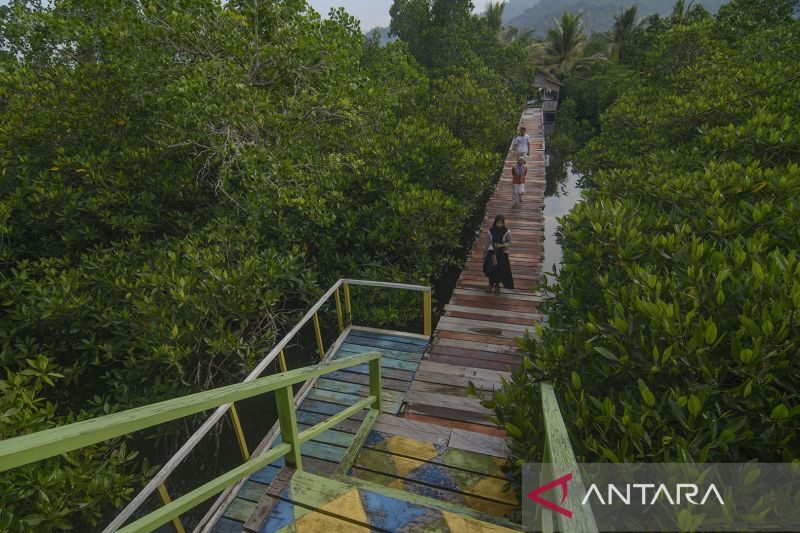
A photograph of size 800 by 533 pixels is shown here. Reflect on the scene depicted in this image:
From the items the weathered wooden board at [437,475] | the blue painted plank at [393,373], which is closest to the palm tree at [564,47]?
the blue painted plank at [393,373]

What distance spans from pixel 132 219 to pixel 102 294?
1833 mm

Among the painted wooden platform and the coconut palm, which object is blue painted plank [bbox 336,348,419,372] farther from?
the coconut palm

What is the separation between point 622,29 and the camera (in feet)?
119

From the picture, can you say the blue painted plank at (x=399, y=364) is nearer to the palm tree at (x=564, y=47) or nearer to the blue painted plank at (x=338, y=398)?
the blue painted plank at (x=338, y=398)

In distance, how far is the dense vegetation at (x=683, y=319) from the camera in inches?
86.4

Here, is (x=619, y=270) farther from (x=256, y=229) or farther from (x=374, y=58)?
(x=374, y=58)

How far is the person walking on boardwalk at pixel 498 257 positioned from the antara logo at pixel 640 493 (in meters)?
5.87

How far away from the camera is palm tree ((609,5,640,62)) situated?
3500cm

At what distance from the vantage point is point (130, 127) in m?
8.03

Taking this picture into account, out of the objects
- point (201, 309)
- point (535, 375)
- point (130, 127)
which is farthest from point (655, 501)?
point (130, 127)

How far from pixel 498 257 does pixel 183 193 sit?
652cm

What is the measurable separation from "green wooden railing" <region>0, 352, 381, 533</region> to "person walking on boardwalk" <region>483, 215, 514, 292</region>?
528cm

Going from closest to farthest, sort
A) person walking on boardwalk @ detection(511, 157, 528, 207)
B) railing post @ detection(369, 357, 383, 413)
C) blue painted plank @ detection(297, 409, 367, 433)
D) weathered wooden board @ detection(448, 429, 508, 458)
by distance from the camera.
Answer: weathered wooden board @ detection(448, 429, 508, 458) < railing post @ detection(369, 357, 383, 413) < blue painted plank @ detection(297, 409, 367, 433) < person walking on boardwalk @ detection(511, 157, 528, 207)

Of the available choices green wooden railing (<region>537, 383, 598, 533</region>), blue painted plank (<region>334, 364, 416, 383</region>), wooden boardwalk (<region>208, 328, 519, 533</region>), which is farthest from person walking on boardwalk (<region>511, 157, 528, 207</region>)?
green wooden railing (<region>537, 383, 598, 533</region>)
